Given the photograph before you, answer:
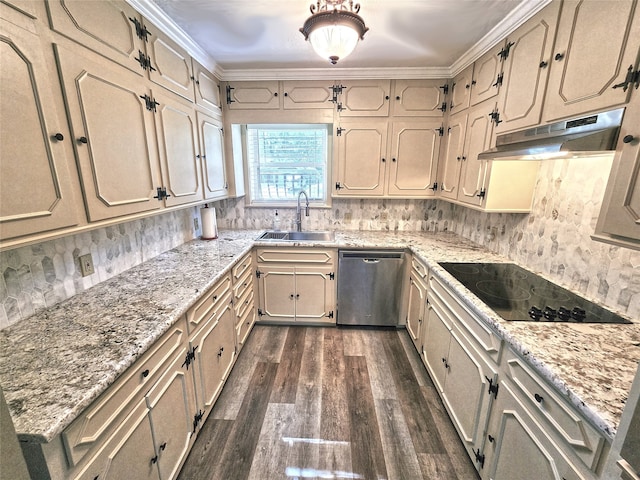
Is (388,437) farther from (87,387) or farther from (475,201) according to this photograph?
(475,201)

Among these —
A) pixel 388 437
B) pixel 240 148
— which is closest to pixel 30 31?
pixel 240 148

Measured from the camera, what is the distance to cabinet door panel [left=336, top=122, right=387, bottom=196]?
8.91ft

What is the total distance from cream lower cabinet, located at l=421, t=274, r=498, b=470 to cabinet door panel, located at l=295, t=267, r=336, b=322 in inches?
38.4

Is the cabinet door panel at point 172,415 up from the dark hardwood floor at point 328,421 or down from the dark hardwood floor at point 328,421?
up

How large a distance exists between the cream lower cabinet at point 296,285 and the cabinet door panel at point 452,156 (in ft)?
4.17

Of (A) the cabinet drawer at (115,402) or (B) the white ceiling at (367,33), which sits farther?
(B) the white ceiling at (367,33)

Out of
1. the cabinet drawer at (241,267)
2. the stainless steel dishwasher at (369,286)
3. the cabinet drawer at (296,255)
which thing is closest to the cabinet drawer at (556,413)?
the stainless steel dishwasher at (369,286)

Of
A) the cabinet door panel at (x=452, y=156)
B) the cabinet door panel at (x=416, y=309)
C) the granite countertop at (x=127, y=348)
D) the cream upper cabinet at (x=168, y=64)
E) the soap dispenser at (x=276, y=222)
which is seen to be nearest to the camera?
the granite countertop at (x=127, y=348)

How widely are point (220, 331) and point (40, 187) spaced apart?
1.25 m

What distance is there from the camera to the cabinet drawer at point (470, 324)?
1.25m

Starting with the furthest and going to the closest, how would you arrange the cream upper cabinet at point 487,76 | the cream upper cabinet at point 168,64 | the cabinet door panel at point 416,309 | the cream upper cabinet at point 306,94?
the cream upper cabinet at point 306,94, the cabinet door panel at point 416,309, the cream upper cabinet at point 487,76, the cream upper cabinet at point 168,64

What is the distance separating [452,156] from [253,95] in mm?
2019

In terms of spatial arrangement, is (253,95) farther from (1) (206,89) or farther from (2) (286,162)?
(2) (286,162)

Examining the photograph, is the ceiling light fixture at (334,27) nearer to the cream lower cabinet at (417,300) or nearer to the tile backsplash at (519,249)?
the tile backsplash at (519,249)
